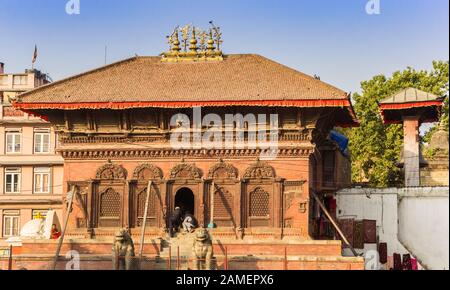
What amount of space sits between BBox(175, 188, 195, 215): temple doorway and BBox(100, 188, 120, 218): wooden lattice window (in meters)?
3.09

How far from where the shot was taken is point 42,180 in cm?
4447

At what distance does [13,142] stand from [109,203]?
15.6m

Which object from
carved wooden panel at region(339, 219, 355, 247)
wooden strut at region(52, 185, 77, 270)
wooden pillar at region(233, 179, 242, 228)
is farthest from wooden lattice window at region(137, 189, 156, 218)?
carved wooden panel at region(339, 219, 355, 247)

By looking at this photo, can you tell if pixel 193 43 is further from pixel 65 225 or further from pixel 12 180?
pixel 12 180

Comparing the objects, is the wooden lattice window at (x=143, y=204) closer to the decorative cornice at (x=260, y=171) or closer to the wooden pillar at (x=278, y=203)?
the decorative cornice at (x=260, y=171)

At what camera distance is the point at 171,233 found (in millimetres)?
30000

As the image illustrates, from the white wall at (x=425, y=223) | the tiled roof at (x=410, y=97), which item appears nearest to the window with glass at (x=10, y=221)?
the tiled roof at (x=410, y=97)

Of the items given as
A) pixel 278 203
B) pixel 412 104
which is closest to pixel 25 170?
pixel 278 203

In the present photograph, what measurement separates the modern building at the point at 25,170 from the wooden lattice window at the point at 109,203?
1388 centimetres

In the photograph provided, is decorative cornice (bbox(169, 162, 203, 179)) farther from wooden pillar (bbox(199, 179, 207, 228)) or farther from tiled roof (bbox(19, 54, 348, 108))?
tiled roof (bbox(19, 54, 348, 108))

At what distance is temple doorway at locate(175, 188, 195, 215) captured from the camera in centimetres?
3330

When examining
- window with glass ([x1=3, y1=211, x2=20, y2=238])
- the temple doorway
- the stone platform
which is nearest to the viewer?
the stone platform

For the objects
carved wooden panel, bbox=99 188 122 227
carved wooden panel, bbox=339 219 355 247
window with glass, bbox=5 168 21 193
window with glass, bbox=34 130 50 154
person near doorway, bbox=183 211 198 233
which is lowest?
carved wooden panel, bbox=339 219 355 247

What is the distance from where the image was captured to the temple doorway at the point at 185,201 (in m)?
33.3
